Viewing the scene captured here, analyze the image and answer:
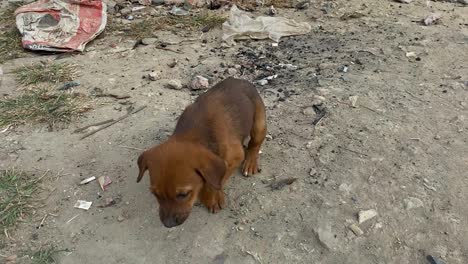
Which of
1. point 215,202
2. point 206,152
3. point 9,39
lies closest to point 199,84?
point 215,202

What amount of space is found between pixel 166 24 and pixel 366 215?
4.23 metres

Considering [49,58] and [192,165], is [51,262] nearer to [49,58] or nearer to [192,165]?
[192,165]

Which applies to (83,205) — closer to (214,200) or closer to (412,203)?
(214,200)

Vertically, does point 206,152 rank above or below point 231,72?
above

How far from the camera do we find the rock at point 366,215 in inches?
136

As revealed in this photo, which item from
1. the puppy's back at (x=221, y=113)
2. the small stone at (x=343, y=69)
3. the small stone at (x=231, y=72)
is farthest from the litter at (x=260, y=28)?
the puppy's back at (x=221, y=113)

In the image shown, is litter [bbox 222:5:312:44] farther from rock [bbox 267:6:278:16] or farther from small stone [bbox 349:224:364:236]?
small stone [bbox 349:224:364:236]

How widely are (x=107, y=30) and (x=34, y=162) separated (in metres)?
2.86

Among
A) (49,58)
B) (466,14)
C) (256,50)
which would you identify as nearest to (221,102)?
(256,50)

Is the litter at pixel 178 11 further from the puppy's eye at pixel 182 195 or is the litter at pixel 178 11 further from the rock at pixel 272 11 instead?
the puppy's eye at pixel 182 195

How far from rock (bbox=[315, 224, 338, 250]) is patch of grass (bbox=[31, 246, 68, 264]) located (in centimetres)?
179

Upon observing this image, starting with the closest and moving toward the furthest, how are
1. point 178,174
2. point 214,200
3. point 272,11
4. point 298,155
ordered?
point 178,174
point 214,200
point 298,155
point 272,11

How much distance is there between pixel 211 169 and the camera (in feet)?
9.52

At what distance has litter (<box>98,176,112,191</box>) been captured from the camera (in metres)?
3.90
